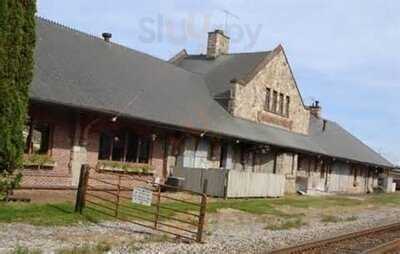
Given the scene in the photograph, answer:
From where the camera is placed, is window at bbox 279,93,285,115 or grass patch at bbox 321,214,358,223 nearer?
grass patch at bbox 321,214,358,223

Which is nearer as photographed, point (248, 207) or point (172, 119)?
point (248, 207)

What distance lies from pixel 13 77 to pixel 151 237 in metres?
5.18

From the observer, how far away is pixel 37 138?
22.6 meters

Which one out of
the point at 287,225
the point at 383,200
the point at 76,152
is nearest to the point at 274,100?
the point at 383,200

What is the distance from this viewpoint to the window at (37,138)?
21906 mm

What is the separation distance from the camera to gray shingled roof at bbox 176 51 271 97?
3597cm

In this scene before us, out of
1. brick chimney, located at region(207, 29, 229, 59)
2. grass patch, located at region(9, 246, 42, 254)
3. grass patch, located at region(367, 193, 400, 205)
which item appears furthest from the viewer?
brick chimney, located at region(207, 29, 229, 59)

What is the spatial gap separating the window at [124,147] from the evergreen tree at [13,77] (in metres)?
9.04

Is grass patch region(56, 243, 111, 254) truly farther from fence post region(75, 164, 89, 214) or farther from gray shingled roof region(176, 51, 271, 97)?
gray shingled roof region(176, 51, 271, 97)

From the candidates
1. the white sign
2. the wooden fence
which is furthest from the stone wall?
the white sign

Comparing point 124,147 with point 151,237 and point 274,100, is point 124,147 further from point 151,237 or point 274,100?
point 274,100

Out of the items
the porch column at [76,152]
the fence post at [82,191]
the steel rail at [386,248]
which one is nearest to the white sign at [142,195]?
the fence post at [82,191]

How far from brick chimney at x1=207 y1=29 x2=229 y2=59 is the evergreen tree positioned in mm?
26145

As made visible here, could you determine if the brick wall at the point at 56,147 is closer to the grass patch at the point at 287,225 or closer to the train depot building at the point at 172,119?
the train depot building at the point at 172,119
